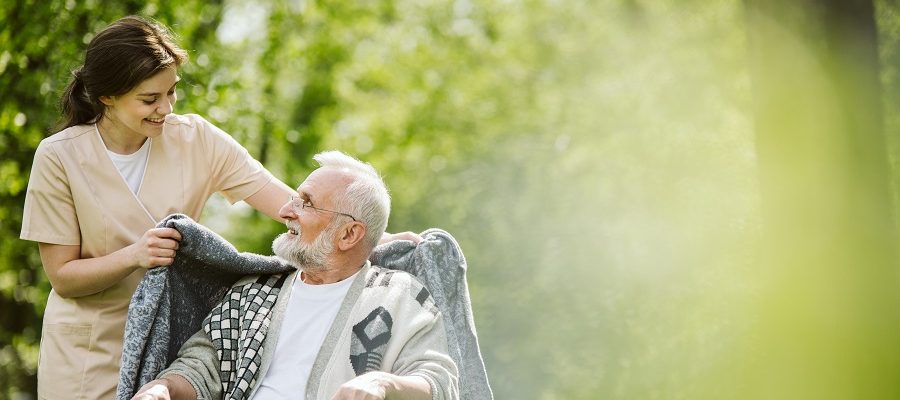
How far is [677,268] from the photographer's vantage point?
998cm

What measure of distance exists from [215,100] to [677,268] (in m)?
4.38

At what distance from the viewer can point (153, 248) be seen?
305cm

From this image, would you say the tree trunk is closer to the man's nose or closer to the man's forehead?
the man's forehead

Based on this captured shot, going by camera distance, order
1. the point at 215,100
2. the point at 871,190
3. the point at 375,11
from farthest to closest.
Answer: the point at 375,11 → the point at 215,100 → the point at 871,190

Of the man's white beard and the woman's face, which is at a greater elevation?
the woman's face

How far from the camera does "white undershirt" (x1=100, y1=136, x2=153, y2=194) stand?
323 cm

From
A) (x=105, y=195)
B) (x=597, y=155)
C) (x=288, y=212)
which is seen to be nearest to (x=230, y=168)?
(x=288, y=212)

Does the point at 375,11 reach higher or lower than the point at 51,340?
higher

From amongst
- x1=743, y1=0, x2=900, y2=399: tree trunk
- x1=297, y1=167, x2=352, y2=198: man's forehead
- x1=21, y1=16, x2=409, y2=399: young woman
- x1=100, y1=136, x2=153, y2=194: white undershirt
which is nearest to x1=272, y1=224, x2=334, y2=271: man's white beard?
x1=297, y1=167, x2=352, y2=198: man's forehead

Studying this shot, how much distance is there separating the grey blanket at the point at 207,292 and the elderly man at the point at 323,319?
0.16 feet

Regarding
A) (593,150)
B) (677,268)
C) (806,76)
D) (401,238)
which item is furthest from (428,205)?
(401,238)

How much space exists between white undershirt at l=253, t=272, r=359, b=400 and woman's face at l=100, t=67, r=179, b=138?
25.5 inches

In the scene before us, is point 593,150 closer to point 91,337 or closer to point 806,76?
point 806,76

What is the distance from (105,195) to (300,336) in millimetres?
683
